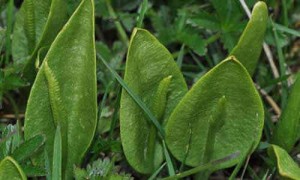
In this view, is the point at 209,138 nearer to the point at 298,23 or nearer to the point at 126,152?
the point at 126,152

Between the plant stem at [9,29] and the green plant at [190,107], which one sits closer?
the green plant at [190,107]

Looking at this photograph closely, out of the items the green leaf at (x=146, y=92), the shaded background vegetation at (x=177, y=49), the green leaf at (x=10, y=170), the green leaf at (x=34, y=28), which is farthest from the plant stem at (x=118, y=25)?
the green leaf at (x=10, y=170)

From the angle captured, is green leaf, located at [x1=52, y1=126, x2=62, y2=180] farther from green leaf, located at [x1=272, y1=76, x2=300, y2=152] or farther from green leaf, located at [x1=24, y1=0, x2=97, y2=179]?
green leaf, located at [x1=272, y1=76, x2=300, y2=152]

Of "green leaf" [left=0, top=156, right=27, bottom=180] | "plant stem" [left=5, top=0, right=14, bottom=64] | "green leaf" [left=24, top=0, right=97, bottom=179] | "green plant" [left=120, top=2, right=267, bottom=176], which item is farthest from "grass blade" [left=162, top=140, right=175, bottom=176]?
"plant stem" [left=5, top=0, right=14, bottom=64]

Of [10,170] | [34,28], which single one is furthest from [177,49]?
[10,170]

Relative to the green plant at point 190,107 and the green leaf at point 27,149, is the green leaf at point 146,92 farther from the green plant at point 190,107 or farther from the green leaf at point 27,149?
the green leaf at point 27,149

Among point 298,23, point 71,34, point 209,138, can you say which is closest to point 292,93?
point 209,138

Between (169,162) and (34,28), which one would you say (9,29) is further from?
(169,162)
